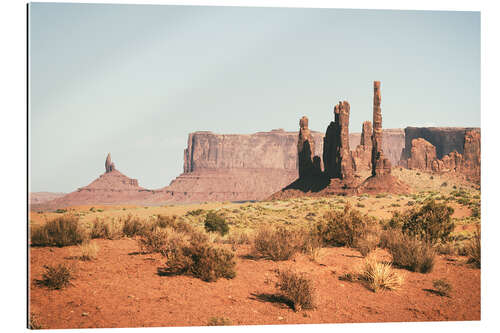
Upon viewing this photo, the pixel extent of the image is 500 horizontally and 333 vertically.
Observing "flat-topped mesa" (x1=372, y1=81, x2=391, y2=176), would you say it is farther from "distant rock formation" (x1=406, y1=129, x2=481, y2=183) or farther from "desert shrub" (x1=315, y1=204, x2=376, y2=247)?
"desert shrub" (x1=315, y1=204, x2=376, y2=247)

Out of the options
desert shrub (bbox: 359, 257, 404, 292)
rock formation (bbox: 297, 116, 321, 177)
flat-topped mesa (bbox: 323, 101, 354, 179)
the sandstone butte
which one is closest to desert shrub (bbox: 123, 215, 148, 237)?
desert shrub (bbox: 359, 257, 404, 292)

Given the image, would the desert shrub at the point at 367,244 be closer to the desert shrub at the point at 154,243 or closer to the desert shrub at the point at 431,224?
the desert shrub at the point at 431,224

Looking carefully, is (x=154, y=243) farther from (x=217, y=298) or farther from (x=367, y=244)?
(x=367, y=244)

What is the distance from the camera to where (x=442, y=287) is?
9.85 meters

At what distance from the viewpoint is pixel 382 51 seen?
49.2 ft

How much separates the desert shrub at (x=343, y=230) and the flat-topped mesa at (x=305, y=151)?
186 feet

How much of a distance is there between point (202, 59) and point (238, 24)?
2174 millimetres

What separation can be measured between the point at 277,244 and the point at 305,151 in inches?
2473

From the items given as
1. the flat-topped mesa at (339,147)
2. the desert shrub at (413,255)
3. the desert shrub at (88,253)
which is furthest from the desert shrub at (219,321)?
the flat-topped mesa at (339,147)

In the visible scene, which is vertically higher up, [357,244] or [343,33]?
[343,33]

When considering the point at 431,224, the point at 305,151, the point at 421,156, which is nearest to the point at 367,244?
the point at 431,224

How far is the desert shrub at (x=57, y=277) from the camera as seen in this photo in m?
8.80
